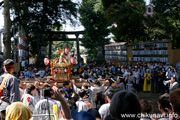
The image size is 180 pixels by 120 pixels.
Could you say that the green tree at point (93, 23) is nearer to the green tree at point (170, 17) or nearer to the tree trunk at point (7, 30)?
the green tree at point (170, 17)

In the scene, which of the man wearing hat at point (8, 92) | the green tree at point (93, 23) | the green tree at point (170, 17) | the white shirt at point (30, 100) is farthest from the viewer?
the green tree at point (93, 23)

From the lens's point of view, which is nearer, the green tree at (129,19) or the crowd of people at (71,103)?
the crowd of people at (71,103)

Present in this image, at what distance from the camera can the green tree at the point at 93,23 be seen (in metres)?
31.3

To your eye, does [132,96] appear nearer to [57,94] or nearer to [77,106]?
[57,94]

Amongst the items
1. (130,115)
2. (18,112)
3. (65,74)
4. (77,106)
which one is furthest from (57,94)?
(65,74)

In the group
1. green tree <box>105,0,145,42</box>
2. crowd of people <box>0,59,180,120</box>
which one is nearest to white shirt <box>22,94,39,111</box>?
crowd of people <box>0,59,180,120</box>

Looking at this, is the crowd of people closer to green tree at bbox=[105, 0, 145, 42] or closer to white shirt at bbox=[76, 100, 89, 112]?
white shirt at bbox=[76, 100, 89, 112]

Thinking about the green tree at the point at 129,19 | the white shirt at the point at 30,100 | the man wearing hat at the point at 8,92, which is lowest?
the white shirt at the point at 30,100

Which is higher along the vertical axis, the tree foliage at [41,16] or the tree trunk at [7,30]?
the tree foliage at [41,16]

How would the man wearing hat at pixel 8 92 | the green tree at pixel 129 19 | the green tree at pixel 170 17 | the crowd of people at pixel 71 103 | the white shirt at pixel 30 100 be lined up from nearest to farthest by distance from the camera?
the crowd of people at pixel 71 103, the man wearing hat at pixel 8 92, the white shirt at pixel 30 100, the green tree at pixel 170 17, the green tree at pixel 129 19

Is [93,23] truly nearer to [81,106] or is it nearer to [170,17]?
[170,17]

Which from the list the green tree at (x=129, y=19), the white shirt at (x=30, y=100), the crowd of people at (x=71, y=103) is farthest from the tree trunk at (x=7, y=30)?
the green tree at (x=129, y=19)

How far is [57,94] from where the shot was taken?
2766mm

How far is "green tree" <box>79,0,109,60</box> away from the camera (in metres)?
31.3
